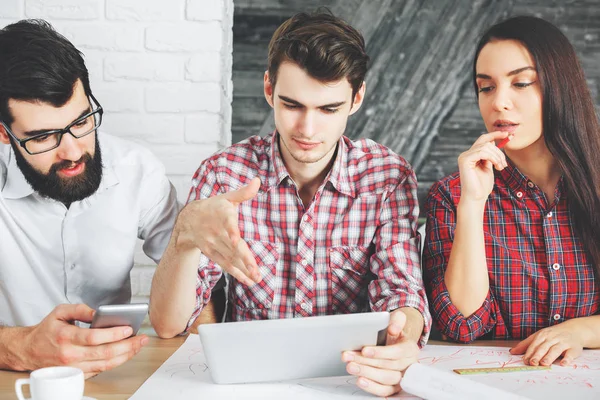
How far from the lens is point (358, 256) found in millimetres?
1510

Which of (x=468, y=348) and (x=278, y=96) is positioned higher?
(x=278, y=96)

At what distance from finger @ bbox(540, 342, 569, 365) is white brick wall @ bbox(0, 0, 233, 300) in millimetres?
1160

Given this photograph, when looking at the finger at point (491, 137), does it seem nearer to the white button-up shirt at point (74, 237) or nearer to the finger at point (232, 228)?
the finger at point (232, 228)

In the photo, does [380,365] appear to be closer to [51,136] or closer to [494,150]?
[494,150]

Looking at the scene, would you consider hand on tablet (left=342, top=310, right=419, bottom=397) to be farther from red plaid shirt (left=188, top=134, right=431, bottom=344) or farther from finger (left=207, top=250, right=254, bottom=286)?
red plaid shirt (left=188, top=134, right=431, bottom=344)

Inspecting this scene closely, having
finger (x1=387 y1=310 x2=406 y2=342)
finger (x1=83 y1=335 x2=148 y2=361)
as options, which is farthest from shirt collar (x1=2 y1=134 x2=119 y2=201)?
finger (x1=387 y1=310 x2=406 y2=342)

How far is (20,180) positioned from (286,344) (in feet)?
3.25

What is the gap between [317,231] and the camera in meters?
1.54

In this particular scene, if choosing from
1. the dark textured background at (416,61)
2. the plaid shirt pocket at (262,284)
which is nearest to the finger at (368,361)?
the plaid shirt pocket at (262,284)

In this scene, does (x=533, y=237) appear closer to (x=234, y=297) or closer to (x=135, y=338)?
(x=234, y=297)

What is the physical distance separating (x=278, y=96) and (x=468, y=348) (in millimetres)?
733

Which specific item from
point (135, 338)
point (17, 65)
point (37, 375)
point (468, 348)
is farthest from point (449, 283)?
point (17, 65)

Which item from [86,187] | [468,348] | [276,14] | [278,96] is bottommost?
[468,348]

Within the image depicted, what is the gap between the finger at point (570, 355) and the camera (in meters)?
1.19
